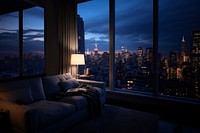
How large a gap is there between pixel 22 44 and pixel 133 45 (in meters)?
2.68

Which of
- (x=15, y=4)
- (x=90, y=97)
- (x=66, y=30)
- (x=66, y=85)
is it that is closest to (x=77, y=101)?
(x=90, y=97)

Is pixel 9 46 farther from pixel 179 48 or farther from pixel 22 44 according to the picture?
pixel 179 48

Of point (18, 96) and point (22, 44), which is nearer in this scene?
point (18, 96)

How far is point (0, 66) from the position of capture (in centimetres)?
345

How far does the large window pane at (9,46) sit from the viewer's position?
11.5ft

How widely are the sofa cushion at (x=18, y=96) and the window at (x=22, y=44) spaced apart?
44.6 inches

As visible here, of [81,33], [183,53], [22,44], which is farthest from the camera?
[81,33]

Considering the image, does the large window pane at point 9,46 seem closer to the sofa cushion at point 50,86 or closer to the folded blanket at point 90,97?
the sofa cushion at point 50,86

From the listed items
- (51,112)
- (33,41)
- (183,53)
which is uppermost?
(33,41)

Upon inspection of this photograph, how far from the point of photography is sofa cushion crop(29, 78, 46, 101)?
9.36 feet

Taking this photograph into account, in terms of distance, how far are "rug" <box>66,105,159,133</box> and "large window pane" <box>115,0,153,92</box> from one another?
1.13 metres

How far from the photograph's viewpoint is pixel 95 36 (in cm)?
475

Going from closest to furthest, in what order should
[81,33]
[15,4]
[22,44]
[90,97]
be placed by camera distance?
[90,97] → [15,4] → [22,44] → [81,33]

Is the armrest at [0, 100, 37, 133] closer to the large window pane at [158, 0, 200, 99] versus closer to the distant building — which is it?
the large window pane at [158, 0, 200, 99]
